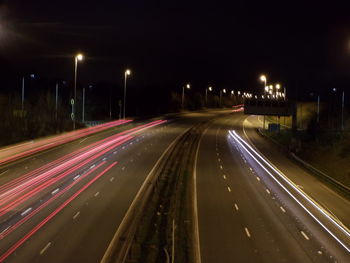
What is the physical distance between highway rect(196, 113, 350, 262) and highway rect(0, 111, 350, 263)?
0.04 meters

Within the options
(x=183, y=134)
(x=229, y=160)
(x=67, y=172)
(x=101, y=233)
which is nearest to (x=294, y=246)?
(x=101, y=233)

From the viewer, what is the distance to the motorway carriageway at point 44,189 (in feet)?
72.6

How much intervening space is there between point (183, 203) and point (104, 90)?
161 metres

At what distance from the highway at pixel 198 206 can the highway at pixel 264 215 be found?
4cm

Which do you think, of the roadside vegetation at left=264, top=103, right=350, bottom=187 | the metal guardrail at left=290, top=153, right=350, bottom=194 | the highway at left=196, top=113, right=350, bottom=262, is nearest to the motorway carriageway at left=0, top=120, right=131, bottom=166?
the highway at left=196, top=113, right=350, bottom=262

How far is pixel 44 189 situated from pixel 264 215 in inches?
533

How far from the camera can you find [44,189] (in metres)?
31.3

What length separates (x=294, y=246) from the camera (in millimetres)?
20703

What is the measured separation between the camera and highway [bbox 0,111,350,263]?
64.4 feet

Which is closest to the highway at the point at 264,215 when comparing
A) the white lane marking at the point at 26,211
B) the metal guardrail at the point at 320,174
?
the metal guardrail at the point at 320,174

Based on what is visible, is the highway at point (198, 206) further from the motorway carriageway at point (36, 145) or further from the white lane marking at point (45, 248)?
the motorway carriageway at point (36, 145)

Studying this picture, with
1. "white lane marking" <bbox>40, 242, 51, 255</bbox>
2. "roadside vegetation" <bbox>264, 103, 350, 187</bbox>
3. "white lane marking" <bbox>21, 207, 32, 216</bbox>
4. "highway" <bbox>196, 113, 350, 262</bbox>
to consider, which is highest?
"roadside vegetation" <bbox>264, 103, 350, 187</bbox>

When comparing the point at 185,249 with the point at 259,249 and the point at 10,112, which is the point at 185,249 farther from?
the point at 10,112

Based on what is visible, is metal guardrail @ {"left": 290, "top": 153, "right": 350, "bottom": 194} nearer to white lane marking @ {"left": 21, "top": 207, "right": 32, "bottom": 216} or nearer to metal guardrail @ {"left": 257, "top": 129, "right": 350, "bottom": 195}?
metal guardrail @ {"left": 257, "top": 129, "right": 350, "bottom": 195}
